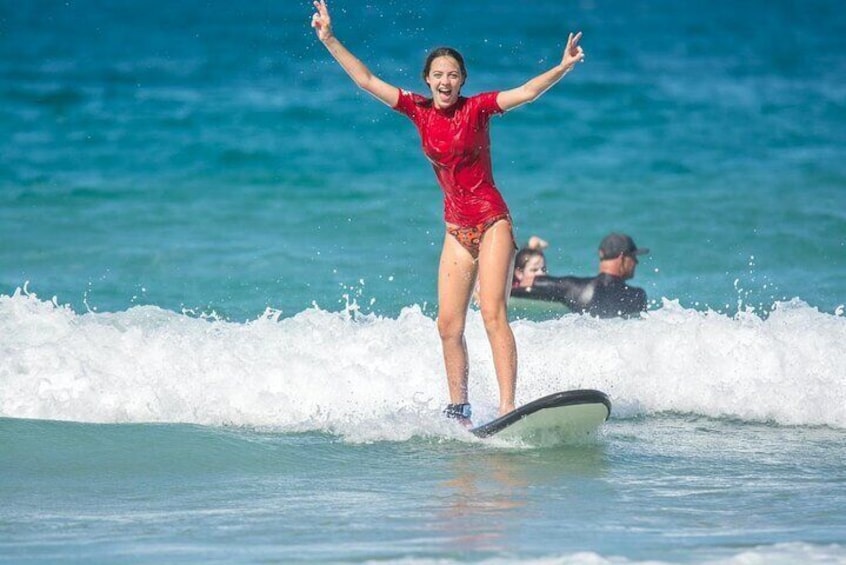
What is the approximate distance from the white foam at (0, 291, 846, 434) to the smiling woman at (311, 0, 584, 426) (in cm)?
65

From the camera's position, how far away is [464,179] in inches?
285

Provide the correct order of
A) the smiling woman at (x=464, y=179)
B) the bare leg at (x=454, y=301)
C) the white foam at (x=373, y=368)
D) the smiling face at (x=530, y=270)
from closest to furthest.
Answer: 1. the smiling woman at (x=464, y=179)
2. the bare leg at (x=454, y=301)
3. the white foam at (x=373, y=368)
4. the smiling face at (x=530, y=270)

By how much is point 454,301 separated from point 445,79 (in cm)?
112

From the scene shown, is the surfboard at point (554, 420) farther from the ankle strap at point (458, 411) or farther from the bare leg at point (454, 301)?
the bare leg at point (454, 301)

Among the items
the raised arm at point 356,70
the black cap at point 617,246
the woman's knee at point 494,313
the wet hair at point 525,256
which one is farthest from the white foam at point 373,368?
the wet hair at point 525,256

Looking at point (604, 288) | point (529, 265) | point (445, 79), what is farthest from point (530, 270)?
point (445, 79)

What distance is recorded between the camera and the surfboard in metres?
7.05

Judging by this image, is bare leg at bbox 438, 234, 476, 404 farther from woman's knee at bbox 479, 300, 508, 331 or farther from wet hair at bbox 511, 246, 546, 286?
wet hair at bbox 511, 246, 546, 286

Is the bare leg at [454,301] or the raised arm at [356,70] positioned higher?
the raised arm at [356,70]

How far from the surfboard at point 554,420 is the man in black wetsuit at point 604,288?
4.19 metres

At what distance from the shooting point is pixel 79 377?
27.5 feet

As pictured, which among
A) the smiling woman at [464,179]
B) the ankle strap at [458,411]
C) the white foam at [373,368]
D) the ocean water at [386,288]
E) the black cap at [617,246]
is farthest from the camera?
the black cap at [617,246]

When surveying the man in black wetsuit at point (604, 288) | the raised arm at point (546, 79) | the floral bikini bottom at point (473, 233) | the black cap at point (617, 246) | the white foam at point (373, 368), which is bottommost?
the white foam at point (373, 368)

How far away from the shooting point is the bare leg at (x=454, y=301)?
24.2ft
